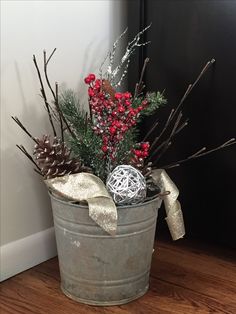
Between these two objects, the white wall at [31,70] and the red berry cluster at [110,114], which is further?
the white wall at [31,70]

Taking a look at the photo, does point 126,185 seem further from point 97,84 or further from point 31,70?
point 31,70

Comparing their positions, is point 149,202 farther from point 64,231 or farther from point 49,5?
point 49,5

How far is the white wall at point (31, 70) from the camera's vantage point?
1282mm

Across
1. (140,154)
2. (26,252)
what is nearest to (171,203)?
(140,154)

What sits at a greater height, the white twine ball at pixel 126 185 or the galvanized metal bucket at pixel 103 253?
the white twine ball at pixel 126 185

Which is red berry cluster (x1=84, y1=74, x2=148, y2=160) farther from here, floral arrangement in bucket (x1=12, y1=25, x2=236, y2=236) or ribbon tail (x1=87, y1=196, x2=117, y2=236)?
ribbon tail (x1=87, y1=196, x2=117, y2=236)

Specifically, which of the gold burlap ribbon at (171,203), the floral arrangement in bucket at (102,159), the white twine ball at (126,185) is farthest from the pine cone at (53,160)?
the gold burlap ribbon at (171,203)

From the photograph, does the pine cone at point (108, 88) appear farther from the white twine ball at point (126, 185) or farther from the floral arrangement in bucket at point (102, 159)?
the white twine ball at point (126, 185)

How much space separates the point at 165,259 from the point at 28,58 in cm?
71

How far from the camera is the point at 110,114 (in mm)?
1171

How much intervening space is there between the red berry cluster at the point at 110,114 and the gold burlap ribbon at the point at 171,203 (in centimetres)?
18

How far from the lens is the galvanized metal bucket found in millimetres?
1166

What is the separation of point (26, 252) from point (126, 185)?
0.43 metres

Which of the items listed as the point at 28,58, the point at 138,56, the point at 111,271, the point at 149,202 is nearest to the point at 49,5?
the point at 28,58
